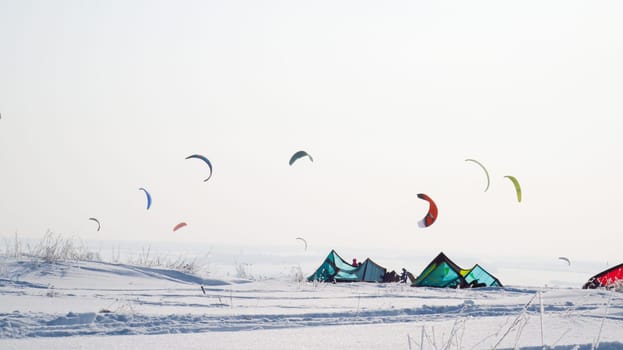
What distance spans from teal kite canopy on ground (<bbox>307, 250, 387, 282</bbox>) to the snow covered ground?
21.8ft

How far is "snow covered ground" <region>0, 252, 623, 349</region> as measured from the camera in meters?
3.89

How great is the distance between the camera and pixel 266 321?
512 centimetres

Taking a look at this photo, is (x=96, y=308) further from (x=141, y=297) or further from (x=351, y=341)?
(x=351, y=341)

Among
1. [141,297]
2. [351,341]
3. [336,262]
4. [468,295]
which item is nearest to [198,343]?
[351,341]

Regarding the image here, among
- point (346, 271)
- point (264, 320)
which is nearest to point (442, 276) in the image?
point (346, 271)

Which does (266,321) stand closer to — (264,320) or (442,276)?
(264,320)

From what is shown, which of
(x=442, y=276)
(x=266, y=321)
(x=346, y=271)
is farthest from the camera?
(x=346, y=271)

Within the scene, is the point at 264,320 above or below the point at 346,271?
below

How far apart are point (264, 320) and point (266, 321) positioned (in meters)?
0.06

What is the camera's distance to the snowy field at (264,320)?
389cm

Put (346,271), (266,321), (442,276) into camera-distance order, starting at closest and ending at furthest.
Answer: (266,321), (442,276), (346,271)

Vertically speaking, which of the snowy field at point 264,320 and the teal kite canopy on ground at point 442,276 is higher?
the teal kite canopy on ground at point 442,276

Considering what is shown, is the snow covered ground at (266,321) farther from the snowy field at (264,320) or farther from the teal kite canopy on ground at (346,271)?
Result: the teal kite canopy on ground at (346,271)

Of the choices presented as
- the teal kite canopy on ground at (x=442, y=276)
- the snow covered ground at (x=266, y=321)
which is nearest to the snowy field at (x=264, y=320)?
the snow covered ground at (x=266, y=321)
